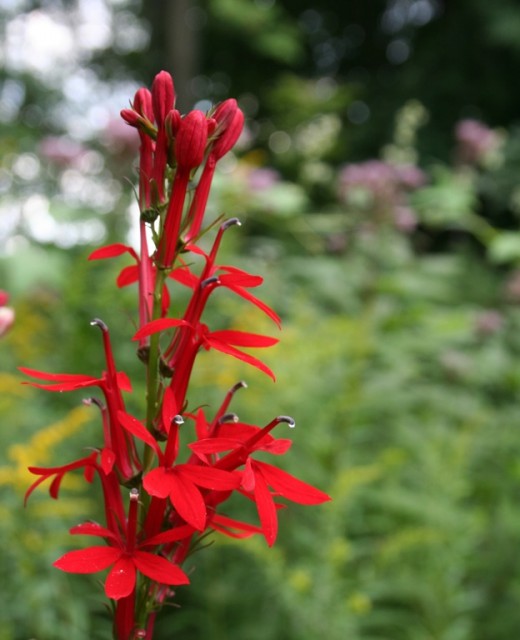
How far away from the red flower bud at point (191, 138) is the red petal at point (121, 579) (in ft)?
0.85

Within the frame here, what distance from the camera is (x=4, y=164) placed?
2309 millimetres

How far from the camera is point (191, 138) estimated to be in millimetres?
517

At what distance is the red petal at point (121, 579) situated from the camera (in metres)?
0.45

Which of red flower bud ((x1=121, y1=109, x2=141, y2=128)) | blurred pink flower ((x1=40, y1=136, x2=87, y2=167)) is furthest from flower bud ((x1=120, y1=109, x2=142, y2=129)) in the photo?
blurred pink flower ((x1=40, y1=136, x2=87, y2=167))

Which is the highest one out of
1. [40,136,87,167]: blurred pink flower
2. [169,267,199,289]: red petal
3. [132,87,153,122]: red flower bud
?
[132,87,153,122]: red flower bud

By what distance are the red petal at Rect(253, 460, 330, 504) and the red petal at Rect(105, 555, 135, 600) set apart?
3.9 inches

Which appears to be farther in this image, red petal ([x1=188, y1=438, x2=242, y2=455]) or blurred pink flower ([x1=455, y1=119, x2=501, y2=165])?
blurred pink flower ([x1=455, y1=119, x2=501, y2=165])

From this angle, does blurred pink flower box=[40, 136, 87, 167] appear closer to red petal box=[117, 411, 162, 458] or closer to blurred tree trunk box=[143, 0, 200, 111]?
red petal box=[117, 411, 162, 458]

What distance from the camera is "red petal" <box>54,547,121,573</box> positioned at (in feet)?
1.47

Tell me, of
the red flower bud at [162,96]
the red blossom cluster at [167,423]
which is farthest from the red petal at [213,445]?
the red flower bud at [162,96]

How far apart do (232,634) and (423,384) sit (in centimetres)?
86

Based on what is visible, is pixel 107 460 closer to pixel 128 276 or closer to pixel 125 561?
pixel 125 561

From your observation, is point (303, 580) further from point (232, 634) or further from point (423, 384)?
point (423, 384)

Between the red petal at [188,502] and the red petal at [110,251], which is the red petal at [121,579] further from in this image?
the red petal at [110,251]
